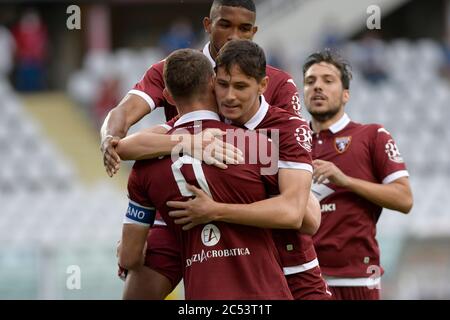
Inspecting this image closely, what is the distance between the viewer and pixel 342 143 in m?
6.88

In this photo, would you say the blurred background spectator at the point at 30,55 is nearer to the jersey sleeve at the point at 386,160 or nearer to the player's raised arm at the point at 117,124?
the jersey sleeve at the point at 386,160

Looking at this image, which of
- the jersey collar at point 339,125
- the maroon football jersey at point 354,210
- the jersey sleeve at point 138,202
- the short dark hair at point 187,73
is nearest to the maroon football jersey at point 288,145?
the short dark hair at point 187,73

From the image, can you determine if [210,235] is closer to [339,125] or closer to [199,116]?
[199,116]

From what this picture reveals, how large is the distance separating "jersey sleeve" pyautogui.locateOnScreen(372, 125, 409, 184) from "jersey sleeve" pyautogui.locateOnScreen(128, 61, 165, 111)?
1.51m

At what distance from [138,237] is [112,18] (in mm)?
19260

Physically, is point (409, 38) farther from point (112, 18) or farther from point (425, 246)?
point (425, 246)

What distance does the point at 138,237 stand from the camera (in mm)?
5406

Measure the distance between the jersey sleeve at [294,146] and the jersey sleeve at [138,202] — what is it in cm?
67

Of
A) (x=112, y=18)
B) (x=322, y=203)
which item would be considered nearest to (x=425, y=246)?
(x=322, y=203)

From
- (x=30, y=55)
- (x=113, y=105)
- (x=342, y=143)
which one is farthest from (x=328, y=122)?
(x=30, y=55)

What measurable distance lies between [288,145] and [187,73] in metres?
0.59
